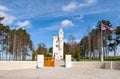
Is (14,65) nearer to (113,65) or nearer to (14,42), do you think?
(113,65)

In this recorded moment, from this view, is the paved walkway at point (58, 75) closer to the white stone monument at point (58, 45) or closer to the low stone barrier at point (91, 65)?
the low stone barrier at point (91, 65)

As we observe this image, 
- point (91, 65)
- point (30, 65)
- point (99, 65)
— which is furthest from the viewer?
point (91, 65)

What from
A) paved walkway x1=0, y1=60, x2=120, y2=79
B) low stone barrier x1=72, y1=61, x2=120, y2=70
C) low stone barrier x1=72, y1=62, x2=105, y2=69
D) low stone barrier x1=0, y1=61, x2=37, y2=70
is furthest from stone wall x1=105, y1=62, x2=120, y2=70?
low stone barrier x1=0, y1=61, x2=37, y2=70

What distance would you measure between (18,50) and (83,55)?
81.6 feet

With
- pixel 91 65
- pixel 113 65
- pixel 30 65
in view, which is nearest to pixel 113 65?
pixel 113 65

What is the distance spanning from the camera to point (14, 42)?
214 ft

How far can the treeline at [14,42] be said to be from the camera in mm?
64500

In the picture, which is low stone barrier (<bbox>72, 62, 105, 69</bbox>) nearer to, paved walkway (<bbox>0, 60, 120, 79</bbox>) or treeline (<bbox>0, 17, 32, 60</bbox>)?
paved walkway (<bbox>0, 60, 120, 79</bbox>)

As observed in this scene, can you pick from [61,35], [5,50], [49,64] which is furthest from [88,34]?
[49,64]

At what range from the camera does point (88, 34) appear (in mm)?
67500

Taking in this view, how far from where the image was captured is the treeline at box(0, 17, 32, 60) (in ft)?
212

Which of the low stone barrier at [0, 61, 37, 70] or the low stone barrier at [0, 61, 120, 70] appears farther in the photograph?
the low stone barrier at [0, 61, 120, 70]

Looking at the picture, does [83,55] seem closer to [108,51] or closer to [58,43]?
[108,51]

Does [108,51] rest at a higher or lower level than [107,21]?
lower
